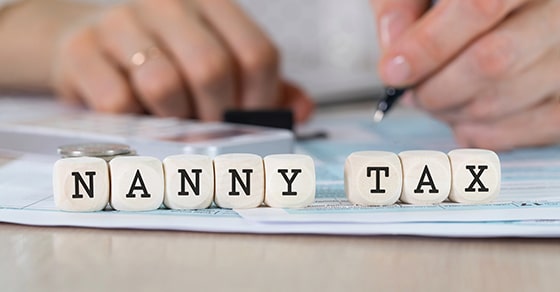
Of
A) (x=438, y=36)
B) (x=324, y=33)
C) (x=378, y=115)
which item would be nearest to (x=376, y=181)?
(x=438, y=36)

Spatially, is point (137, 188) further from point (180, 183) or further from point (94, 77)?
point (94, 77)

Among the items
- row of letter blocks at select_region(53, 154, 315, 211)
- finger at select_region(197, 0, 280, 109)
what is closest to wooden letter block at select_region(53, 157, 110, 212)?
row of letter blocks at select_region(53, 154, 315, 211)

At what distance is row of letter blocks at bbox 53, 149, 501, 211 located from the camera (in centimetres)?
43

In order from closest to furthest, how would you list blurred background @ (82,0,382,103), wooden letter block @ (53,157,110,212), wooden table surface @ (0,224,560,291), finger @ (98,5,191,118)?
1. wooden table surface @ (0,224,560,291)
2. wooden letter block @ (53,157,110,212)
3. finger @ (98,5,191,118)
4. blurred background @ (82,0,382,103)

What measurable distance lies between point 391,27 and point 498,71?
0.11m

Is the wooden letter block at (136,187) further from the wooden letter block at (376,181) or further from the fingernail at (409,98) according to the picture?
the fingernail at (409,98)

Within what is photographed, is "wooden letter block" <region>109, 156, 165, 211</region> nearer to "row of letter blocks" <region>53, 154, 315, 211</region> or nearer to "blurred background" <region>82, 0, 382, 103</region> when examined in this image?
"row of letter blocks" <region>53, 154, 315, 211</region>

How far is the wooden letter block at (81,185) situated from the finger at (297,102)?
2.06ft

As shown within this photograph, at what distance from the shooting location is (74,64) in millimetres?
1036

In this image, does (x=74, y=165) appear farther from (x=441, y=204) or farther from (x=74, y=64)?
(x=74, y=64)

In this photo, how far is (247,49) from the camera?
103cm

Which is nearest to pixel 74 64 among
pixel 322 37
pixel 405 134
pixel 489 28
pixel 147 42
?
pixel 147 42

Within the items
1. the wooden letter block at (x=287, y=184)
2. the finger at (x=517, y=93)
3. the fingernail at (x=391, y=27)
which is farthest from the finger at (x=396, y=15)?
the wooden letter block at (x=287, y=184)

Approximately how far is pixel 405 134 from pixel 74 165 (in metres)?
0.53
